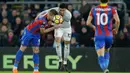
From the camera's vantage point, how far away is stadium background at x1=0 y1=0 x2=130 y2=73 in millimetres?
20859

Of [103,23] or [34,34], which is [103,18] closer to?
[103,23]

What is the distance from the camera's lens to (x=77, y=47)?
822 inches

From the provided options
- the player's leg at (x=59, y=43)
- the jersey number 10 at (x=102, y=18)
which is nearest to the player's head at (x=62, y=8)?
the player's leg at (x=59, y=43)

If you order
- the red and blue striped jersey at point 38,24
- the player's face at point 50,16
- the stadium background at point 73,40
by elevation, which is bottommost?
the stadium background at point 73,40

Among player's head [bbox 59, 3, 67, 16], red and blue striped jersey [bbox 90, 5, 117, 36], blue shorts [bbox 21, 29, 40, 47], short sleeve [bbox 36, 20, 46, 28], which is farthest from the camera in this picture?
player's head [bbox 59, 3, 67, 16]

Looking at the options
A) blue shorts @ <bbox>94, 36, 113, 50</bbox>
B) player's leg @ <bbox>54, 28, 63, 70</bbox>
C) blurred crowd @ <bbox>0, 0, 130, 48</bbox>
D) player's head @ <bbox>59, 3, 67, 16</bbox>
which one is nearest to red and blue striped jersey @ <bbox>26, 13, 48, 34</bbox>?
player's head @ <bbox>59, 3, 67, 16</bbox>

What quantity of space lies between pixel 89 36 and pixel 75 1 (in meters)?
2.89

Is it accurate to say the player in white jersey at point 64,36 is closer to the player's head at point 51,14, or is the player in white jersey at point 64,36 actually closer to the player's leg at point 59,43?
the player's leg at point 59,43

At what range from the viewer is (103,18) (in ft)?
52.9

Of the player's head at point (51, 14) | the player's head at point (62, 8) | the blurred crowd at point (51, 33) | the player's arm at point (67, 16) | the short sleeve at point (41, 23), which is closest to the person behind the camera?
the player's head at point (51, 14)

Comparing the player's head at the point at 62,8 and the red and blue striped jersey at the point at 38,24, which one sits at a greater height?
the player's head at the point at 62,8

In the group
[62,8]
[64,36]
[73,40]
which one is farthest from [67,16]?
[73,40]

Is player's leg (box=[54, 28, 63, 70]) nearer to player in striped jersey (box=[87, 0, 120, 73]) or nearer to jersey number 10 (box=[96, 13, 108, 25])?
player in striped jersey (box=[87, 0, 120, 73])

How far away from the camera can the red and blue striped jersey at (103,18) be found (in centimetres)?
1611
